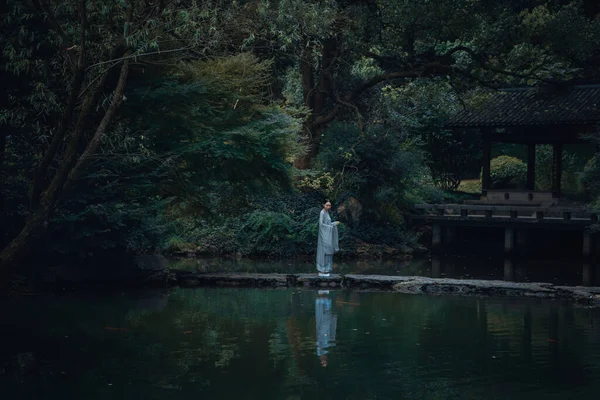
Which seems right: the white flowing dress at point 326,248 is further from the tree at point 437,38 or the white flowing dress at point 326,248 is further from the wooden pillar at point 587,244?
the wooden pillar at point 587,244

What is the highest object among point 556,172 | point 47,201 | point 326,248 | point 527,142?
point 527,142

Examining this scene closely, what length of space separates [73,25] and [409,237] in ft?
55.3

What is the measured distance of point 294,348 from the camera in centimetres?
1156

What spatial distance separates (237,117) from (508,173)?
18.4 metres

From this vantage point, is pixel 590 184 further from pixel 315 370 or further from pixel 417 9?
pixel 315 370

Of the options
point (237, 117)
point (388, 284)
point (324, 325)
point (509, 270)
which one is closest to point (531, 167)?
point (509, 270)

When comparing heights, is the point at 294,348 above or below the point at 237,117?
below

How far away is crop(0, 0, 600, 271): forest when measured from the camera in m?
14.9

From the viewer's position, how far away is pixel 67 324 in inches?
527

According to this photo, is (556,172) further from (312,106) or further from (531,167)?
(312,106)

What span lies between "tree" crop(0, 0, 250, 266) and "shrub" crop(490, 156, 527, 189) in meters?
20.8

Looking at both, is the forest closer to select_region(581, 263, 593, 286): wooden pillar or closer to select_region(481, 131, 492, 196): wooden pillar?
select_region(481, 131, 492, 196): wooden pillar

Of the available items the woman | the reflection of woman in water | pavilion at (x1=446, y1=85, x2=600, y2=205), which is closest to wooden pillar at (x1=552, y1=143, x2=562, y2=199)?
pavilion at (x1=446, y1=85, x2=600, y2=205)

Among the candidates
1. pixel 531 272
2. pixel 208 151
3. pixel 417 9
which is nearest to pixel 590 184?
pixel 531 272
